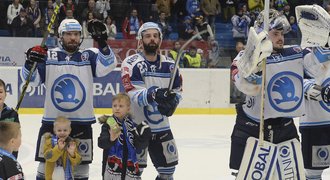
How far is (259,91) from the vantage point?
4.06m

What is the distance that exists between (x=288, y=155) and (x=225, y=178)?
189cm

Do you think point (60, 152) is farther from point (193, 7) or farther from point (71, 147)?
point (193, 7)

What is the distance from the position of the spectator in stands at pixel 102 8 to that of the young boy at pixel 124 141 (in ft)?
25.8

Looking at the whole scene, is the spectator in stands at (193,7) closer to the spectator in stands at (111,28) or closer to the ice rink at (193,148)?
the spectator in stands at (111,28)

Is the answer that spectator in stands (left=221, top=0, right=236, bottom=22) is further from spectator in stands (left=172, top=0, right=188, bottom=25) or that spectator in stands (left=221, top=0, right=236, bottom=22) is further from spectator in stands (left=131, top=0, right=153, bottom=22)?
spectator in stands (left=131, top=0, right=153, bottom=22)

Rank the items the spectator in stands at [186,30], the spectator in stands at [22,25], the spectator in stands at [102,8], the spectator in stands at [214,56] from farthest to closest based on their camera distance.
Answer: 1. the spectator in stands at [102,8]
2. the spectator in stands at [186,30]
3. the spectator in stands at [22,25]
4. the spectator in stands at [214,56]

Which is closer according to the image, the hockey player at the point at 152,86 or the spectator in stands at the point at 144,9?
the hockey player at the point at 152,86

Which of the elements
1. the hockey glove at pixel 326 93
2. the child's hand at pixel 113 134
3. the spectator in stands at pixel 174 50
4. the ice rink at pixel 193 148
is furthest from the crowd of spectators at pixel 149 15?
the hockey glove at pixel 326 93

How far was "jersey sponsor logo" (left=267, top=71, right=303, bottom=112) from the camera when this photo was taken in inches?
162

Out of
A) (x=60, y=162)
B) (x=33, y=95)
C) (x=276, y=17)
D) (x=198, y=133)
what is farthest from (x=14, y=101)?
(x=276, y=17)

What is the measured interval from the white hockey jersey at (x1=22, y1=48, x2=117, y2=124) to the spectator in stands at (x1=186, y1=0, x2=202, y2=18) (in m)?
8.46

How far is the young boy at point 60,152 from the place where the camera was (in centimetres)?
455

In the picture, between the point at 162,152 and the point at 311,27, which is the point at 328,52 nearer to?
the point at 311,27

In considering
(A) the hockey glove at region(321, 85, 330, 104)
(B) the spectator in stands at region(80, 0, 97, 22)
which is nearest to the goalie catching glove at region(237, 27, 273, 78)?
(A) the hockey glove at region(321, 85, 330, 104)
